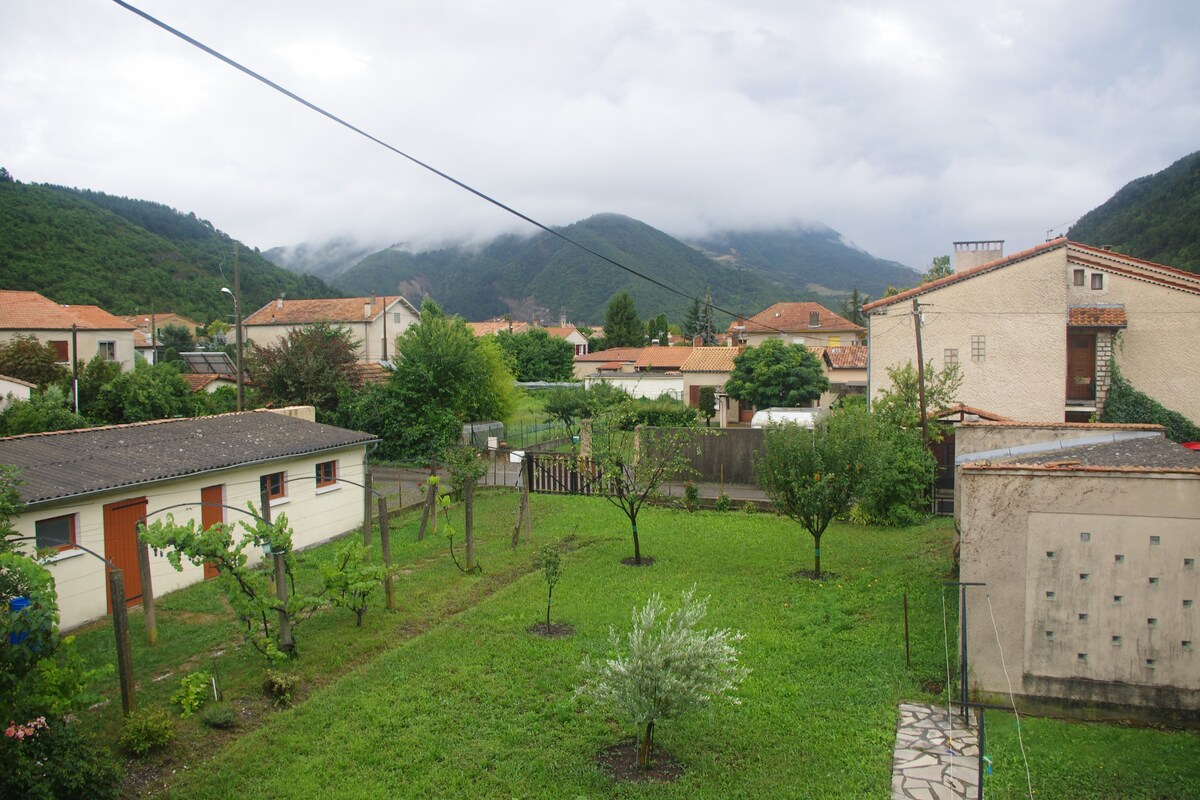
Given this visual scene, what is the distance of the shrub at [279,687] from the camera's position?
9141 mm

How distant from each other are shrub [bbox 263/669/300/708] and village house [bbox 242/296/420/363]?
45870 millimetres

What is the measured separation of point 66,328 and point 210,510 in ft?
116

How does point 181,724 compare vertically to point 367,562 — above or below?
below

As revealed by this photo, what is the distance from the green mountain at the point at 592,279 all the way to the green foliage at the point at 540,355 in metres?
41.5

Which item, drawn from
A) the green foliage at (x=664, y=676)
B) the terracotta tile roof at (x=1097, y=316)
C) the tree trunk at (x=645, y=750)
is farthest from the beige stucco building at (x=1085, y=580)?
the terracotta tile roof at (x=1097, y=316)

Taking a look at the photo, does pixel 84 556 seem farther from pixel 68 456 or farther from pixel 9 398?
pixel 9 398

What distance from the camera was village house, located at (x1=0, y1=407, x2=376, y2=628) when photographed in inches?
486

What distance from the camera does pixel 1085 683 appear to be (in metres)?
8.66

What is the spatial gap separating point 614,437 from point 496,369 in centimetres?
Result: 2114

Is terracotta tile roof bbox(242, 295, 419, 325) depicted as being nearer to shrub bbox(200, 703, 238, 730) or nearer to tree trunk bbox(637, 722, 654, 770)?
shrub bbox(200, 703, 238, 730)

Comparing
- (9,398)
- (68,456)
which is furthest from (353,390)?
(68,456)

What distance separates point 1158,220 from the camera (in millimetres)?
44250

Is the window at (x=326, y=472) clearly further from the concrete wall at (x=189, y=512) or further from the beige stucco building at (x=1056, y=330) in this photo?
the beige stucco building at (x=1056, y=330)

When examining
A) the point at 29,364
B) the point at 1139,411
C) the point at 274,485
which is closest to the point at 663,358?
the point at 1139,411
